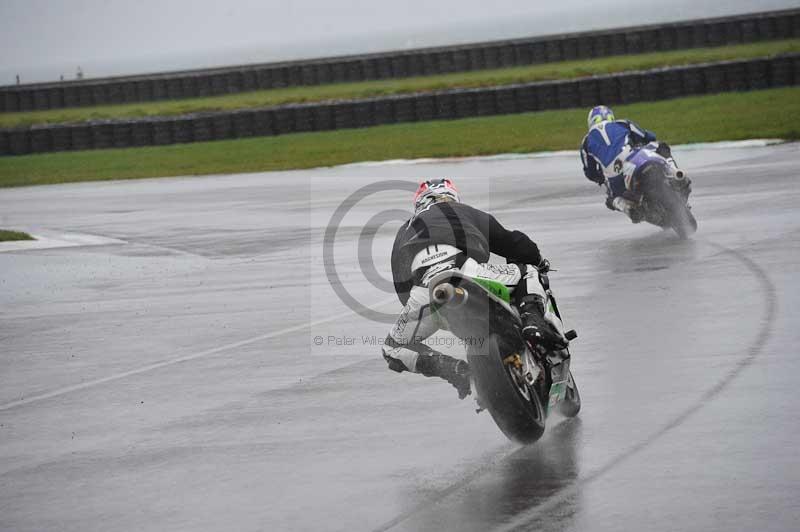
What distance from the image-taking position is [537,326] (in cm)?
711

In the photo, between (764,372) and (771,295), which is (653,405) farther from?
(771,295)

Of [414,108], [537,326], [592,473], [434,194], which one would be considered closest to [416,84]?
[414,108]

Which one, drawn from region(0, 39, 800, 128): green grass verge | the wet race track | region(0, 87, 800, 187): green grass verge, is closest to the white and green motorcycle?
the wet race track

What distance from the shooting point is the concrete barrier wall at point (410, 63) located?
121ft

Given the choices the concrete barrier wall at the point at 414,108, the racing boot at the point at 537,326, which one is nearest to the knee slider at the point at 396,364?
the racing boot at the point at 537,326

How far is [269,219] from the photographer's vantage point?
1948cm

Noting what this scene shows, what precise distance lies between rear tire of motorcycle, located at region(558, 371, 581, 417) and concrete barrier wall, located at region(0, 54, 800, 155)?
23916 millimetres

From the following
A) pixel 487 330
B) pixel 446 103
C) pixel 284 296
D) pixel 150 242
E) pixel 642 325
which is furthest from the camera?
pixel 446 103

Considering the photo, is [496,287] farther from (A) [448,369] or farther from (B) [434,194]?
(B) [434,194]

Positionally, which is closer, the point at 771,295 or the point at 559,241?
the point at 771,295

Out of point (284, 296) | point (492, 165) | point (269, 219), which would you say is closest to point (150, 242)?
point (269, 219)

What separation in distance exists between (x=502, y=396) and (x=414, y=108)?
27.1 meters

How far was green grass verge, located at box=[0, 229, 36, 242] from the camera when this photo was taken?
19.3m

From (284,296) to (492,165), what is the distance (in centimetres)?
1193
